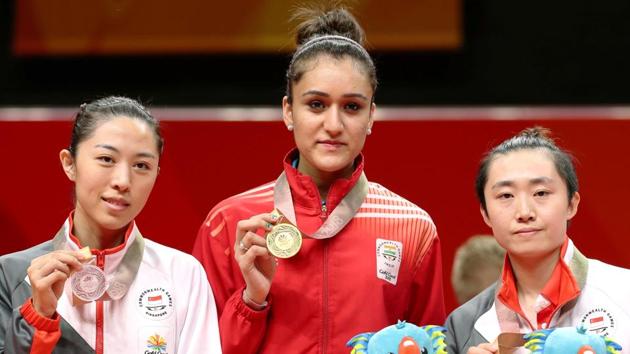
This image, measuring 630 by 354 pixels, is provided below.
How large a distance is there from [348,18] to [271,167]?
126 centimetres

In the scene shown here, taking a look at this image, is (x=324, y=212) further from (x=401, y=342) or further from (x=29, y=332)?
(x=29, y=332)

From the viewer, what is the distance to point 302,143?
135 inches

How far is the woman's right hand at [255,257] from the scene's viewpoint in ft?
10.5

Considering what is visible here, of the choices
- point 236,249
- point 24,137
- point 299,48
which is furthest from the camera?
point 24,137

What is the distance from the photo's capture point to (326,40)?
3529mm

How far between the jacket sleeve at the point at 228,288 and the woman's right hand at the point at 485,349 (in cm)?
65

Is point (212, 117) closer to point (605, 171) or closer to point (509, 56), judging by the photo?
point (605, 171)

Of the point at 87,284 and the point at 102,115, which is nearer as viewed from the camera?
the point at 87,284

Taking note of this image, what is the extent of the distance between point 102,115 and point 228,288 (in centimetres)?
65

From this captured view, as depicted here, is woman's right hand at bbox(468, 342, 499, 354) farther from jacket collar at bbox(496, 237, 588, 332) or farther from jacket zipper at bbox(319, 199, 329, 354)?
jacket zipper at bbox(319, 199, 329, 354)

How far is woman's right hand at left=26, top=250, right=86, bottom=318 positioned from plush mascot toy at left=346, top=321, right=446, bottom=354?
78cm

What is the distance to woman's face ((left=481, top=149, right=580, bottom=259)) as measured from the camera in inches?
125

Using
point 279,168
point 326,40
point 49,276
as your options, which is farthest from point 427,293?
point 279,168

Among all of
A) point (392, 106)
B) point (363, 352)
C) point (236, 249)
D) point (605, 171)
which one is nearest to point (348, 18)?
point (236, 249)
